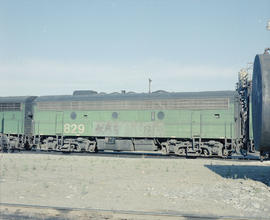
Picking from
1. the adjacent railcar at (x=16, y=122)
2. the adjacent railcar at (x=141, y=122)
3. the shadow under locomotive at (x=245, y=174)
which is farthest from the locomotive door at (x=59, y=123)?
the shadow under locomotive at (x=245, y=174)

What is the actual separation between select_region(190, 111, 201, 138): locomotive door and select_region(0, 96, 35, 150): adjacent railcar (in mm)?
12735

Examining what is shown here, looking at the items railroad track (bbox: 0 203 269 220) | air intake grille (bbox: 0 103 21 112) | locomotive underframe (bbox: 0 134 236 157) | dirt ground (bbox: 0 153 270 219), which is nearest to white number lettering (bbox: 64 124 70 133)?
locomotive underframe (bbox: 0 134 236 157)

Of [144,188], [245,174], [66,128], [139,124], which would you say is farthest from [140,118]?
[144,188]

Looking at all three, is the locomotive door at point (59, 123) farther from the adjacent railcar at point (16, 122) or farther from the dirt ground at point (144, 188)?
the dirt ground at point (144, 188)

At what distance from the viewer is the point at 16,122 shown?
23375 mm

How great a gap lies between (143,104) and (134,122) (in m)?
1.37

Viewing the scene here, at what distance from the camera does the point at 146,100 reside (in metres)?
20.2

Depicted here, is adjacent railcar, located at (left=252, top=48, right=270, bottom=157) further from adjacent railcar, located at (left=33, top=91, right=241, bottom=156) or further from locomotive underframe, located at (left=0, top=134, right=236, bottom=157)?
locomotive underframe, located at (left=0, top=134, right=236, bottom=157)

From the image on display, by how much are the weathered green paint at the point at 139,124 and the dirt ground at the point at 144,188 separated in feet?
14.3

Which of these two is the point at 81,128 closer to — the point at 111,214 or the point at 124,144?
the point at 124,144

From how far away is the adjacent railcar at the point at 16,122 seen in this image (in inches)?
910

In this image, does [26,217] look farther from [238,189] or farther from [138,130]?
[138,130]

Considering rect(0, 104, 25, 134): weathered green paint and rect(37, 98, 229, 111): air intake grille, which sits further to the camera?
rect(0, 104, 25, 134): weathered green paint

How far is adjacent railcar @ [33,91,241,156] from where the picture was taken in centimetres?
1866
